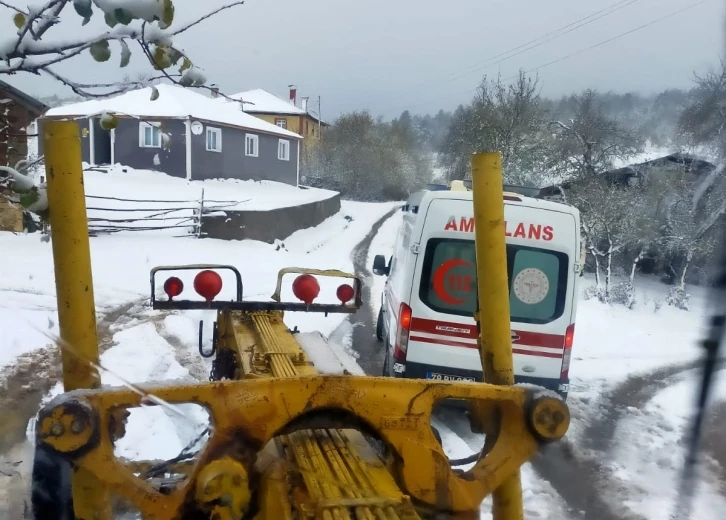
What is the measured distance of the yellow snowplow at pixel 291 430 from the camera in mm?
1767

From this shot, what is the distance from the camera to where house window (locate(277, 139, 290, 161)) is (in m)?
39.4

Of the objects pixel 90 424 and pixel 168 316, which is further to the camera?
pixel 168 316

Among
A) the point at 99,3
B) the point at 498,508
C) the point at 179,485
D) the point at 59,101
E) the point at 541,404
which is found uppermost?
the point at 99,3

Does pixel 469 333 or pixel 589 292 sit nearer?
pixel 469 333

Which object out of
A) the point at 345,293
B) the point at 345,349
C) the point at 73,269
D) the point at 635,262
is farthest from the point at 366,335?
the point at 635,262

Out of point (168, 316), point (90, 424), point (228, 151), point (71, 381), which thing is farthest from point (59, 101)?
point (228, 151)

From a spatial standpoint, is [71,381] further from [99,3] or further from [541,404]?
[541,404]

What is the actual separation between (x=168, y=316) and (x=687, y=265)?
13.0m

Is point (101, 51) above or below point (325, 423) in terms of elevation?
above

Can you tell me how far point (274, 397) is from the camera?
6.23 ft

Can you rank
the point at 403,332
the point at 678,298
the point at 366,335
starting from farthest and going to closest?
the point at 678,298, the point at 366,335, the point at 403,332

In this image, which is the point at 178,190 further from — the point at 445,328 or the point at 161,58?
the point at 161,58

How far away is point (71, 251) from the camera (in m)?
1.84

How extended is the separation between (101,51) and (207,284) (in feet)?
7.85
